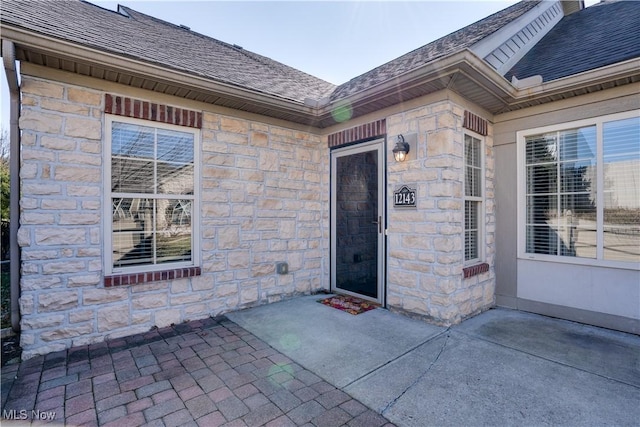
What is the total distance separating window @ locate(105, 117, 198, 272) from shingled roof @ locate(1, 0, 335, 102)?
0.78m

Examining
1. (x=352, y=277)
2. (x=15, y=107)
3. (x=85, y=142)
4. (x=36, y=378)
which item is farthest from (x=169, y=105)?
(x=352, y=277)

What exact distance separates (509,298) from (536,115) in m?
2.46

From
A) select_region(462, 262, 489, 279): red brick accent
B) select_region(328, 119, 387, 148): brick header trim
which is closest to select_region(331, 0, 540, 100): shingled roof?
select_region(328, 119, 387, 148): brick header trim

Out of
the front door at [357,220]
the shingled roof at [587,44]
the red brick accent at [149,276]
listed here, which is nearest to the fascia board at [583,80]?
the shingled roof at [587,44]

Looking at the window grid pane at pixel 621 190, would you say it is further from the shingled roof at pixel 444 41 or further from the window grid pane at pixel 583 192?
the shingled roof at pixel 444 41

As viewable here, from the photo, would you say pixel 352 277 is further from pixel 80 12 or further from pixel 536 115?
pixel 80 12

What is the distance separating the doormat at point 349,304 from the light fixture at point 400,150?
2.03m

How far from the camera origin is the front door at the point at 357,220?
4.38 m

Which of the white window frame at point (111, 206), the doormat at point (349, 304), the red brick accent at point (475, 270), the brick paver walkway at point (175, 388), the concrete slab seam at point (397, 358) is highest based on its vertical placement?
the white window frame at point (111, 206)

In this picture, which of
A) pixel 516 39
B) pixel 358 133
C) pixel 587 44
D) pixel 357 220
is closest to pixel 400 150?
pixel 358 133

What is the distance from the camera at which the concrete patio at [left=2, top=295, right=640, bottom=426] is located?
2020 mm

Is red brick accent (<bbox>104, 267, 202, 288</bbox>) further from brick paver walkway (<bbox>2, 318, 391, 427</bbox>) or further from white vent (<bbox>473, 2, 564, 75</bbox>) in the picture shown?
white vent (<bbox>473, 2, 564, 75</bbox>)

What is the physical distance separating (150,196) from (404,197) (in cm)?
302

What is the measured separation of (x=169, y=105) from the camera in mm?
3576
